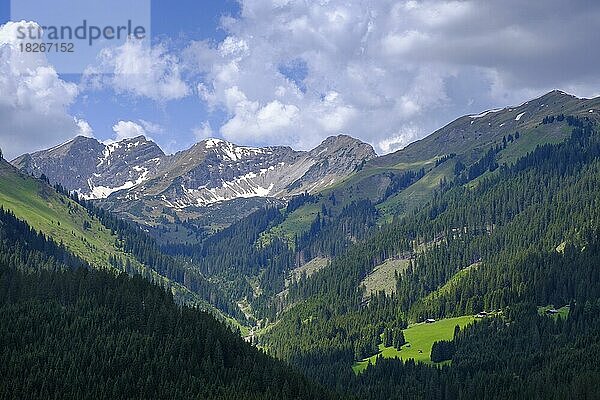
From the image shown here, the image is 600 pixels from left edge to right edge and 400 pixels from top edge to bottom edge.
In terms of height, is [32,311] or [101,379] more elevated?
[32,311]

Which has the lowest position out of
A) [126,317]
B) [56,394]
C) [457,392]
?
[457,392]

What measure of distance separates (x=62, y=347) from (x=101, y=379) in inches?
767

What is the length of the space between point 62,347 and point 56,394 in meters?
24.6

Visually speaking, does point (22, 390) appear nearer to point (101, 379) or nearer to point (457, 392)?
point (101, 379)

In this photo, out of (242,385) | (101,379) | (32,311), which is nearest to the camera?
(101,379)

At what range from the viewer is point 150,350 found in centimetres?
17588

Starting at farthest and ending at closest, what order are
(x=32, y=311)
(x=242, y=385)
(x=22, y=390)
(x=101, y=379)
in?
(x=32, y=311) < (x=242, y=385) < (x=101, y=379) < (x=22, y=390)

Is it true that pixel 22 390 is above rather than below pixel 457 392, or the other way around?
above

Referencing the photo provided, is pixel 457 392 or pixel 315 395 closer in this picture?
pixel 315 395

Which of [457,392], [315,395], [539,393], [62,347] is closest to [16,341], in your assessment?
[62,347]

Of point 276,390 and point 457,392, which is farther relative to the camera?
point 457,392

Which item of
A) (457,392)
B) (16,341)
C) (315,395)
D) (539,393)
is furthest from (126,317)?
(539,393)

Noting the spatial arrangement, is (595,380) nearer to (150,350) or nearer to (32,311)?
(150,350)

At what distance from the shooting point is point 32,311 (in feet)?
610
